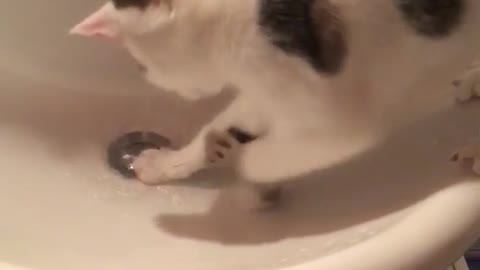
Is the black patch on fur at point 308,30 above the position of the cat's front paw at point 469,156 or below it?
above

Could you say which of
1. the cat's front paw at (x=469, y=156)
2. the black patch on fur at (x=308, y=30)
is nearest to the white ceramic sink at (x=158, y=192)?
the cat's front paw at (x=469, y=156)

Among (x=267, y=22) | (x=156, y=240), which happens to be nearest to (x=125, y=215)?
(x=156, y=240)

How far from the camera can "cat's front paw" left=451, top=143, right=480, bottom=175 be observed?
2.14ft

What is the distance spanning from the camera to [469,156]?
0.68 meters

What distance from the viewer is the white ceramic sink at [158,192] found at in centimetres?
62

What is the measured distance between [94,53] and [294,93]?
33 cm

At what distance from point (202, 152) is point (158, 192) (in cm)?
9

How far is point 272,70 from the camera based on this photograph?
64cm

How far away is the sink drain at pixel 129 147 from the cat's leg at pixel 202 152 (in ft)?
0.04

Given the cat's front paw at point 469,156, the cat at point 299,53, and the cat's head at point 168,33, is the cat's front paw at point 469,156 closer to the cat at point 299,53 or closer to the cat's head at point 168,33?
the cat at point 299,53

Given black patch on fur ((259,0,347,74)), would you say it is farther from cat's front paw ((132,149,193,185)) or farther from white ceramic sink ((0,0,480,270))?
cat's front paw ((132,149,193,185))

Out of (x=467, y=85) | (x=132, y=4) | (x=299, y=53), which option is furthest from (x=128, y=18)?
(x=467, y=85)

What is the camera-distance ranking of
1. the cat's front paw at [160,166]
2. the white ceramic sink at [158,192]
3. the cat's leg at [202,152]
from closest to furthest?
the white ceramic sink at [158,192], the cat's leg at [202,152], the cat's front paw at [160,166]

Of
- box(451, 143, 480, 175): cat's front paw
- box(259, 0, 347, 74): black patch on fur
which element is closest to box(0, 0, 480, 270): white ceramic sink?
box(451, 143, 480, 175): cat's front paw
